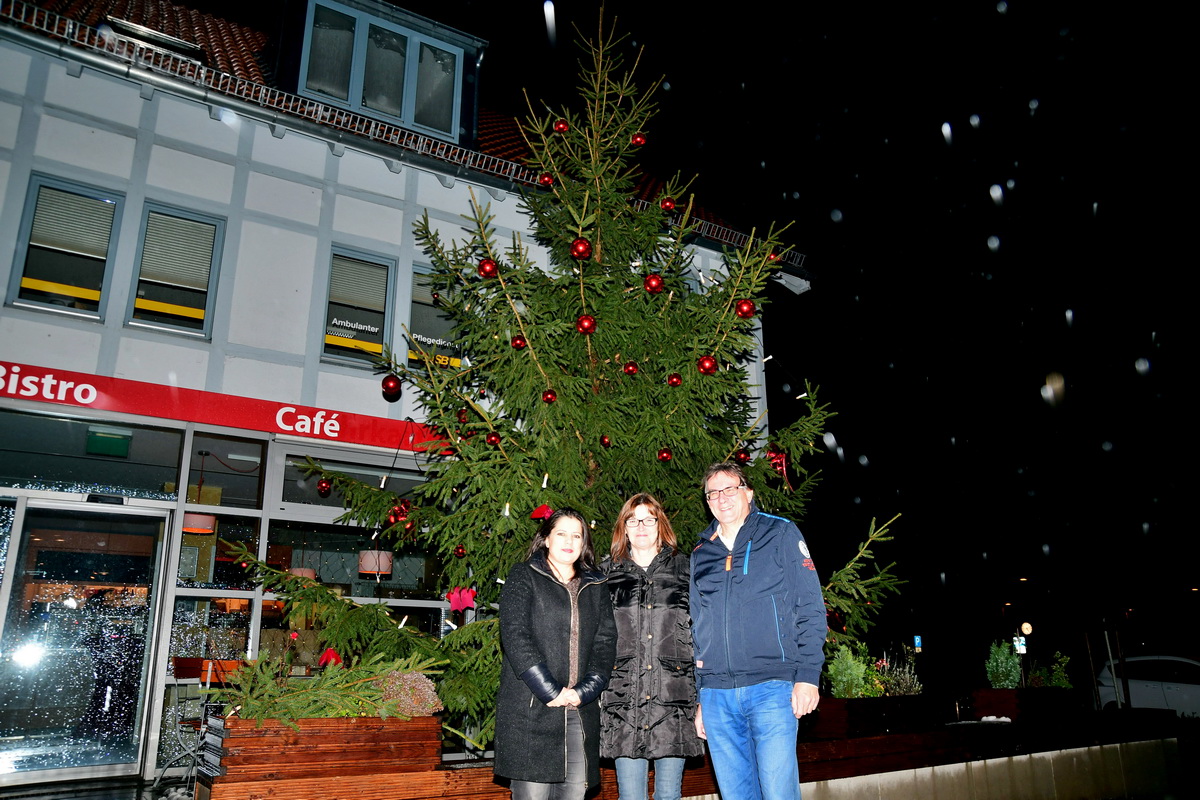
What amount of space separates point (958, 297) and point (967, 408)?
5.20 meters

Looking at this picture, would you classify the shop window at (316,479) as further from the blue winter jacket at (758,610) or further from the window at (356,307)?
the blue winter jacket at (758,610)

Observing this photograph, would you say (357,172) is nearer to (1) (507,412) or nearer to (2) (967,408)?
(1) (507,412)

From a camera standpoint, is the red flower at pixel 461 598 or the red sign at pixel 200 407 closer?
the red flower at pixel 461 598

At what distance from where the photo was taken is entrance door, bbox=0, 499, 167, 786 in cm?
767

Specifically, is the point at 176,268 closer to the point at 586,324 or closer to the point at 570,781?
the point at 586,324

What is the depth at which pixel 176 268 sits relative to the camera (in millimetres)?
9273

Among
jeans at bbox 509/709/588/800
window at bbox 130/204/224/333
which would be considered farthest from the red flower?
window at bbox 130/204/224/333

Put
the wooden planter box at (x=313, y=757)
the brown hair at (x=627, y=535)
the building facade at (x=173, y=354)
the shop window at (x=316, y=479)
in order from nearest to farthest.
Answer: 1. the wooden planter box at (x=313, y=757)
2. the brown hair at (x=627, y=535)
3. the building facade at (x=173, y=354)
4. the shop window at (x=316, y=479)

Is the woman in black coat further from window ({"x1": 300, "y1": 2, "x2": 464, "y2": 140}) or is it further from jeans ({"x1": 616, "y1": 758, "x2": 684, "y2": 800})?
window ({"x1": 300, "y1": 2, "x2": 464, "y2": 140})

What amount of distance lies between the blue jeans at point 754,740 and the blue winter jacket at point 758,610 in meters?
0.07

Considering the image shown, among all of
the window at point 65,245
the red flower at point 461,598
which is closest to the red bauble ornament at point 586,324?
the red flower at point 461,598

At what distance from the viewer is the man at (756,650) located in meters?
3.77

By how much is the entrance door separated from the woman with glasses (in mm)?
6329

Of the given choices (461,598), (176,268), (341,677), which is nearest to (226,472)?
(176,268)
